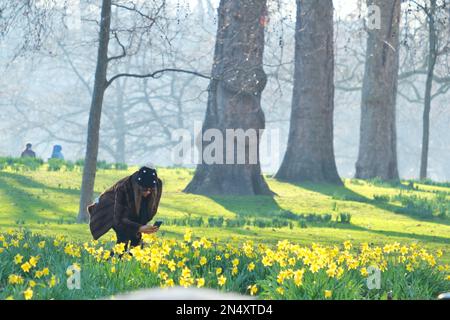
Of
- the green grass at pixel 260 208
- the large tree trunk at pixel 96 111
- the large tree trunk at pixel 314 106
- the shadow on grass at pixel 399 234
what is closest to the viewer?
the green grass at pixel 260 208

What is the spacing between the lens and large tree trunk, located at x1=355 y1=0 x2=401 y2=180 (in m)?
28.1

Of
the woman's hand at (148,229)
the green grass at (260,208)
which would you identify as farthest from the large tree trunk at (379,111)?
the woman's hand at (148,229)

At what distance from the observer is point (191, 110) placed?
5747 cm

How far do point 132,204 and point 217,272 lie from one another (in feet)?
6.65

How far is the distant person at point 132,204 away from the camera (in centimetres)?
1030

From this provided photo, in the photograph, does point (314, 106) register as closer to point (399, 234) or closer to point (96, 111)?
point (399, 234)

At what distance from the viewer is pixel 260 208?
20.1 meters

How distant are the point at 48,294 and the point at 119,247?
187 centimetres

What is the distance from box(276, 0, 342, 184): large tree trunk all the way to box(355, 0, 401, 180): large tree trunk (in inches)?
128

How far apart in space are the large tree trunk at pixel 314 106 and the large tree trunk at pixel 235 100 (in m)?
2.72

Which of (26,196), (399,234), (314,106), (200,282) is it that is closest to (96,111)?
(26,196)

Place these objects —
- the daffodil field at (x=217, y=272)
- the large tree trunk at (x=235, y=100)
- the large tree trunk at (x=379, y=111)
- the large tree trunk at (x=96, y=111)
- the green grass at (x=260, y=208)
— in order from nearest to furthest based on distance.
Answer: the daffodil field at (x=217, y=272), the green grass at (x=260, y=208), the large tree trunk at (x=96, y=111), the large tree trunk at (x=235, y=100), the large tree trunk at (x=379, y=111)

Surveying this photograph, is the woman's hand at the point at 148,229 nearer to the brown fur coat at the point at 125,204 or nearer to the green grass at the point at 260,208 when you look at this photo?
the brown fur coat at the point at 125,204

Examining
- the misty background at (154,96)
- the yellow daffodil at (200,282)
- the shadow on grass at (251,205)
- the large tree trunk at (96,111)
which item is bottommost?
the yellow daffodil at (200,282)
